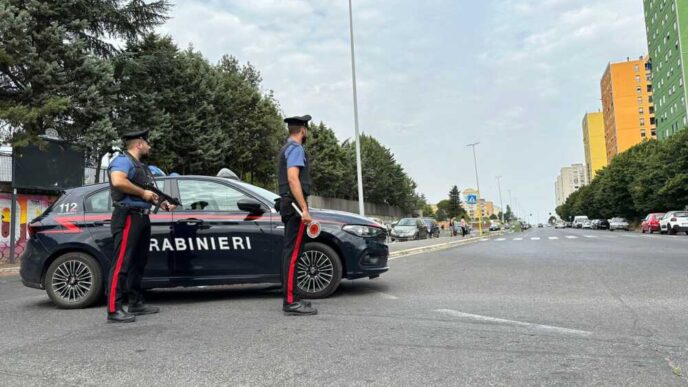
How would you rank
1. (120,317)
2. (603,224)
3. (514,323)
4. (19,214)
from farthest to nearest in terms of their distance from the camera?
(603,224) < (19,214) < (120,317) < (514,323)

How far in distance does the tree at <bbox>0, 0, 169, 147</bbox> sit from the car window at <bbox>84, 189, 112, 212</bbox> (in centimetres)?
1064

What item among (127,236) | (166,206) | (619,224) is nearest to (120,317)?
(127,236)

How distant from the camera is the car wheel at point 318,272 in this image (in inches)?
233

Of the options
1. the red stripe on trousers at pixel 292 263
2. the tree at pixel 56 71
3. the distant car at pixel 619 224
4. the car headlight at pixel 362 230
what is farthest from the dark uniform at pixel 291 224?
the distant car at pixel 619 224

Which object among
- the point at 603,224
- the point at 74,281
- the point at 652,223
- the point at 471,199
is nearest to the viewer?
the point at 74,281

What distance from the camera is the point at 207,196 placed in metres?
6.05

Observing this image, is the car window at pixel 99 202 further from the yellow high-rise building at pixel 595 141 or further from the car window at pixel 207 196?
the yellow high-rise building at pixel 595 141

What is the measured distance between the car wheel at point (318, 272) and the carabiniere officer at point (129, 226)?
Answer: 1677 millimetres

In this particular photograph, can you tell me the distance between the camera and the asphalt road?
10.0 feet

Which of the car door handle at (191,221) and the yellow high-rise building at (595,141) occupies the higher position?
the yellow high-rise building at (595,141)

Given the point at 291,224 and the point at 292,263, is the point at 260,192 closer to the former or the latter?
the point at 291,224

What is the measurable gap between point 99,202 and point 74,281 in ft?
3.16

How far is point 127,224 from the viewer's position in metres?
4.95

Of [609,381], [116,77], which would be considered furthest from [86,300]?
[116,77]
